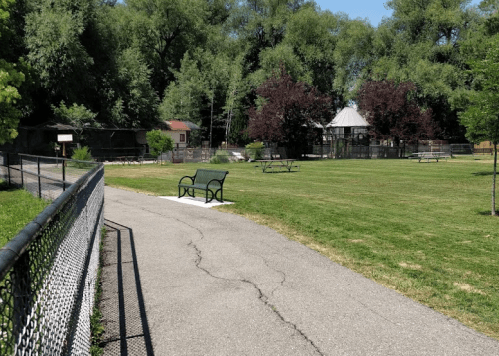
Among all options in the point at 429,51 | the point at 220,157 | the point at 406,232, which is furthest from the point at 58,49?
the point at 429,51

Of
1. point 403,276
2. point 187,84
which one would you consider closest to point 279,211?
point 403,276

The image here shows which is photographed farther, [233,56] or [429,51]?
[233,56]

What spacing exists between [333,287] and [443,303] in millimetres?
1329

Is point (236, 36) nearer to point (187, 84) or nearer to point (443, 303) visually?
point (187, 84)

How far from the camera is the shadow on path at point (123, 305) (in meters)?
4.34

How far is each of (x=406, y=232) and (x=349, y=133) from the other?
5111cm

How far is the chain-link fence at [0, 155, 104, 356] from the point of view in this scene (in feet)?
6.02

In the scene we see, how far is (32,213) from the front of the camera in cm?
1202

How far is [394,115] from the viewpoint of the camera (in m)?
54.3

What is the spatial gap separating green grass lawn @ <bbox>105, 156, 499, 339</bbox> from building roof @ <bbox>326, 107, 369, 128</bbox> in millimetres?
39240

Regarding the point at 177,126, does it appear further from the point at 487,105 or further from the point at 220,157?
the point at 487,105

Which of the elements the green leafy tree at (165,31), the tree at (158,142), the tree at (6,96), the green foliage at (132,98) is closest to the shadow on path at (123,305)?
the tree at (6,96)

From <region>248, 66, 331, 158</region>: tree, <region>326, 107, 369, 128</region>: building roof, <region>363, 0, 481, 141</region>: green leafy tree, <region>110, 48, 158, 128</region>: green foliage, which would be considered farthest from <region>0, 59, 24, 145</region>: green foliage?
<region>363, 0, 481, 141</region>: green leafy tree

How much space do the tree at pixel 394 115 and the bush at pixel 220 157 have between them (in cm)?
2121
